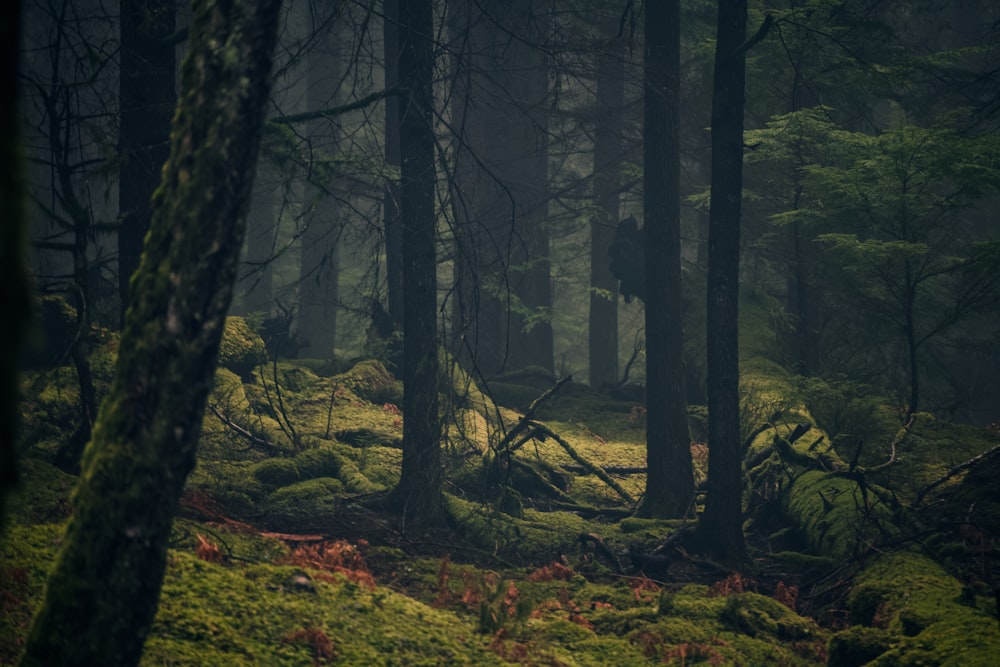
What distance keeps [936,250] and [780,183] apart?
5.07 m

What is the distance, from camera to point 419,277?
8.60 metres

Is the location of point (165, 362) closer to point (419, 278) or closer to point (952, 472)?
point (419, 278)

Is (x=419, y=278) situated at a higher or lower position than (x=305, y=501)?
higher

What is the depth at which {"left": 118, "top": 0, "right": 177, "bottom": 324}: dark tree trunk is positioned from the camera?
8.19 metres

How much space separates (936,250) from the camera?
44.2 ft

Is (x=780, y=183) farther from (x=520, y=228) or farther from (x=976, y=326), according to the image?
(x=976, y=326)

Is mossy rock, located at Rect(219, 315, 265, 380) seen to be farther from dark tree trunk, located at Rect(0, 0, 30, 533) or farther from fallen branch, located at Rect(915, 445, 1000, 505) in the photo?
dark tree trunk, located at Rect(0, 0, 30, 533)

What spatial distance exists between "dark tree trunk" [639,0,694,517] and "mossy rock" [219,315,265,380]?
20.5 feet

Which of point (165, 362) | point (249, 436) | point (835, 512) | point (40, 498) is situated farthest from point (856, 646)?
point (249, 436)

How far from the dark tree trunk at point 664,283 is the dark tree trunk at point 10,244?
960 cm

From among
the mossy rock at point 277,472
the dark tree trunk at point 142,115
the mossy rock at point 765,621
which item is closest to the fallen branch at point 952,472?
the mossy rock at point 765,621

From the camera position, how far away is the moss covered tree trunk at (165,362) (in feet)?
11.5

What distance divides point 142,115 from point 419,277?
3.51 metres

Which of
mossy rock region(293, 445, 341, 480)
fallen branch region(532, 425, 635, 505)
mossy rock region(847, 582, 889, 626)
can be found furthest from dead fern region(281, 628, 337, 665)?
fallen branch region(532, 425, 635, 505)
